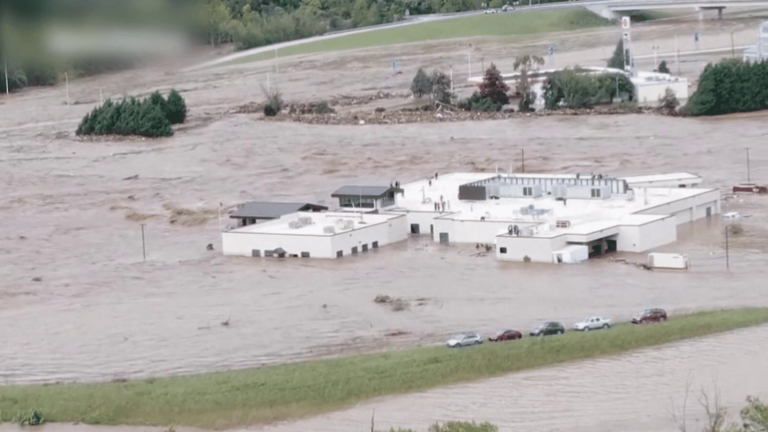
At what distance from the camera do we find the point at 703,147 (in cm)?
3073

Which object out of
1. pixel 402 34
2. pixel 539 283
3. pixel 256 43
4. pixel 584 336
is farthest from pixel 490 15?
pixel 584 336

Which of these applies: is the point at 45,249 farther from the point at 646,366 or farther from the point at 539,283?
the point at 646,366

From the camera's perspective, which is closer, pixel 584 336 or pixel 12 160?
pixel 584 336

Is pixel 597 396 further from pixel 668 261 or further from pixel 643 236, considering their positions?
pixel 643 236

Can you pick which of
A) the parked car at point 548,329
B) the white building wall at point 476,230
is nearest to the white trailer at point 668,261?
the white building wall at point 476,230

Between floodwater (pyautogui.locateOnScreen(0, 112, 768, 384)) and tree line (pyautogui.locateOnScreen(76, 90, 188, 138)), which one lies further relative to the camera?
tree line (pyautogui.locateOnScreen(76, 90, 188, 138))

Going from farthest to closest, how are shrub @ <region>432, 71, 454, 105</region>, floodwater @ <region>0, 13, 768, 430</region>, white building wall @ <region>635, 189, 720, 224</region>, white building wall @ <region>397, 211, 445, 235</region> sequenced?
1. shrub @ <region>432, 71, 454, 105</region>
2. white building wall @ <region>397, 211, 445, 235</region>
3. white building wall @ <region>635, 189, 720, 224</region>
4. floodwater @ <region>0, 13, 768, 430</region>

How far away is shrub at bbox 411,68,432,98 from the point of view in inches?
1620

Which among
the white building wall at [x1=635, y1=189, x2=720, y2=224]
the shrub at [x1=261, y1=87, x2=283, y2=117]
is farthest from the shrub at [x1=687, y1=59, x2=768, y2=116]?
the white building wall at [x1=635, y1=189, x2=720, y2=224]

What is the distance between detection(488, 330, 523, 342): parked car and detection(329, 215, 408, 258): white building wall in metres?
5.89

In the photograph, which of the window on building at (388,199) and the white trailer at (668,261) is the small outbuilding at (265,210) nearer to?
the window on building at (388,199)

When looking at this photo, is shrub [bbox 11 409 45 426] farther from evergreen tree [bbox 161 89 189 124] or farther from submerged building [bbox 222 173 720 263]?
evergreen tree [bbox 161 89 189 124]

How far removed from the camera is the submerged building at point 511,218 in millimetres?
20719

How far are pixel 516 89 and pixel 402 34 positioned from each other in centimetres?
1139
